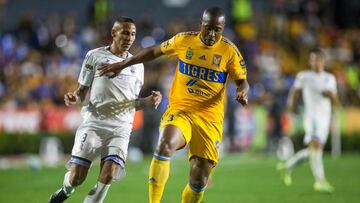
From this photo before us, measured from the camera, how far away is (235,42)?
27938 millimetres

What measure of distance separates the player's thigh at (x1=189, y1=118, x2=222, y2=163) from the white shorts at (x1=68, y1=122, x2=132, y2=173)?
840 millimetres

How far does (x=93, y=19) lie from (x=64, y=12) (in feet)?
4.24

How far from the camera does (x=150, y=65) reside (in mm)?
24734

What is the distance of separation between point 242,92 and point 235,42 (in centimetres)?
1964

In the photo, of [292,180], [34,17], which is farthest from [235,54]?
[34,17]

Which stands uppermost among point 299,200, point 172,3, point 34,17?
point 172,3

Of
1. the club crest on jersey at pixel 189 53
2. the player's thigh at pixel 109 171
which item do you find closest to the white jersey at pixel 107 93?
the player's thigh at pixel 109 171

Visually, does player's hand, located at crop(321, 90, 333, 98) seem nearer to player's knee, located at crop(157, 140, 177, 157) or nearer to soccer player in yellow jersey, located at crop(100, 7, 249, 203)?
soccer player in yellow jersey, located at crop(100, 7, 249, 203)

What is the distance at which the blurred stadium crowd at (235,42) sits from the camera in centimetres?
2253

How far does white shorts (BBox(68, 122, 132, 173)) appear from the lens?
28.7ft

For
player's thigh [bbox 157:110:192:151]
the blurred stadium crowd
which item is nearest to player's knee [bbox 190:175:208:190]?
player's thigh [bbox 157:110:192:151]

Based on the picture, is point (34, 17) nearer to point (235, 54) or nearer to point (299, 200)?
point (299, 200)

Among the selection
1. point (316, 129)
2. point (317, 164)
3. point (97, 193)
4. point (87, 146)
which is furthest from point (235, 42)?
point (97, 193)

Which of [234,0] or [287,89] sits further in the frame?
[234,0]
